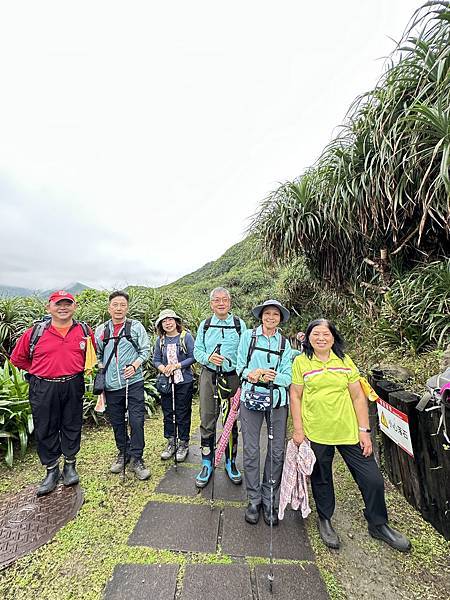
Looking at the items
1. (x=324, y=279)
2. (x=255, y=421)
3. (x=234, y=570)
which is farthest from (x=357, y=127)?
(x=234, y=570)

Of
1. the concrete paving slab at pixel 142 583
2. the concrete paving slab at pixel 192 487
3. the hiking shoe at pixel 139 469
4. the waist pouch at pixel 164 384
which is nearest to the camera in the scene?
the concrete paving slab at pixel 142 583

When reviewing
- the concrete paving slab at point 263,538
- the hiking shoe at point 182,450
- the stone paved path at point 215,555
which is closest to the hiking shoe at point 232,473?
the stone paved path at point 215,555

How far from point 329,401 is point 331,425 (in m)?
0.18

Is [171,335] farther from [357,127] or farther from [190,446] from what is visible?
[357,127]

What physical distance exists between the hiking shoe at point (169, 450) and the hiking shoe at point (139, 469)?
0.95ft

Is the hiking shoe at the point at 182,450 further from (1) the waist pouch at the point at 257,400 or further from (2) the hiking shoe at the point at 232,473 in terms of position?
(1) the waist pouch at the point at 257,400

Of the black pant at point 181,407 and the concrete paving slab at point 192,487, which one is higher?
the black pant at point 181,407

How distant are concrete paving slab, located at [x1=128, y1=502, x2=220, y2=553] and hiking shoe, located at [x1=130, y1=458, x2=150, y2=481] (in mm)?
414

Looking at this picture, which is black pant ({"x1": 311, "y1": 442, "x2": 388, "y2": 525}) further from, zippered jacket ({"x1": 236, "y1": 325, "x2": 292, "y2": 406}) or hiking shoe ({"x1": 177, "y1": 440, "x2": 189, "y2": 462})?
hiking shoe ({"x1": 177, "y1": 440, "x2": 189, "y2": 462})

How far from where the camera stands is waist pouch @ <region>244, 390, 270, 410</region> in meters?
2.49

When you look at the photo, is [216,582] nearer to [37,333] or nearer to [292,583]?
[292,583]

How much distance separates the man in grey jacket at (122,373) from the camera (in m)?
3.17

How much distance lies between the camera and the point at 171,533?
2.30 metres

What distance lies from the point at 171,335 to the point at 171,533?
1918 mm
